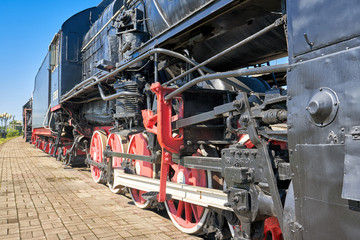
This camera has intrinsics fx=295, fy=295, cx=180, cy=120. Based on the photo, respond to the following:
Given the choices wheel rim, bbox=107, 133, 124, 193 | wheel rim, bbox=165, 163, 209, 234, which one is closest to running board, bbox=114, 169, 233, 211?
wheel rim, bbox=165, 163, 209, 234

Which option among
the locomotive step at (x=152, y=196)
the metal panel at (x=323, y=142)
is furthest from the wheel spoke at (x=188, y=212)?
the metal panel at (x=323, y=142)

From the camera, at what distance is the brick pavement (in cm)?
337

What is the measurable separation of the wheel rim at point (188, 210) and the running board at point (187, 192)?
12.1 inches

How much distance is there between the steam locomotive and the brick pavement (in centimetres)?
28

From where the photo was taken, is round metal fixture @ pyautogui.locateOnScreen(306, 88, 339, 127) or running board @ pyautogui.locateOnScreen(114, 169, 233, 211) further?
running board @ pyautogui.locateOnScreen(114, 169, 233, 211)

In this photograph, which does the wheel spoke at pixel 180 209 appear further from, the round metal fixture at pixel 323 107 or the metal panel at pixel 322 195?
the round metal fixture at pixel 323 107

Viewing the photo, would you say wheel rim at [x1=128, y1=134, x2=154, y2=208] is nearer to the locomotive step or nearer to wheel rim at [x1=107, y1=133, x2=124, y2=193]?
wheel rim at [x1=107, y1=133, x2=124, y2=193]

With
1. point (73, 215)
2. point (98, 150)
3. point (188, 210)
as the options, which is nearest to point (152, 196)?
point (188, 210)

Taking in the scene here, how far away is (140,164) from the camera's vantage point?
4.53 meters

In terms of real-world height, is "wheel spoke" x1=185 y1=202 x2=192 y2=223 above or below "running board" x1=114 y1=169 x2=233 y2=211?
below

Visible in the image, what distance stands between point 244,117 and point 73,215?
3.03 m

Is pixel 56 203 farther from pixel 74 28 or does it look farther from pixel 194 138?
pixel 74 28

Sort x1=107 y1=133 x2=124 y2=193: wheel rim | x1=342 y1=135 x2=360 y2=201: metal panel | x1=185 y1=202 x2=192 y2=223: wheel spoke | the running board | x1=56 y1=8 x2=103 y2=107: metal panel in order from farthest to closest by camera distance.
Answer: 1. x1=56 y1=8 x2=103 y2=107: metal panel
2. x1=107 y1=133 x2=124 y2=193: wheel rim
3. x1=185 y1=202 x2=192 y2=223: wheel spoke
4. the running board
5. x1=342 y1=135 x2=360 y2=201: metal panel

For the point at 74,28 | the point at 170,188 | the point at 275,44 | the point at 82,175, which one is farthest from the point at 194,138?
the point at 74,28
